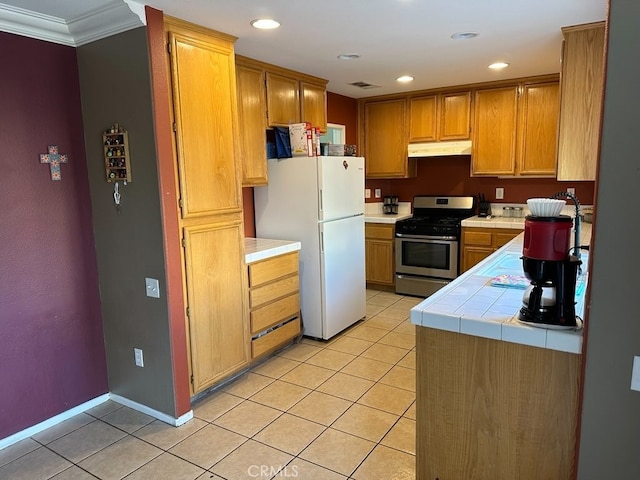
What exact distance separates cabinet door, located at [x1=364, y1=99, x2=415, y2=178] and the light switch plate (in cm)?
419

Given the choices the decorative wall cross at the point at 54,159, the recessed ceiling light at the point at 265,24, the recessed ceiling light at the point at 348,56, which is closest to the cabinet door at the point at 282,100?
the recessed ceiling light at the point at 348,56

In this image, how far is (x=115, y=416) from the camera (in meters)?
2.72

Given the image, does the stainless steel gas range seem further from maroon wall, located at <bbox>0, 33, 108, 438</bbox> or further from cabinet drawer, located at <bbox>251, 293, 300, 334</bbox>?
maroon wall, located at <bbox>0, 33, 108, 438</bbox>

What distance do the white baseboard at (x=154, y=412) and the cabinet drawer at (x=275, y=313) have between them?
2.55 feet

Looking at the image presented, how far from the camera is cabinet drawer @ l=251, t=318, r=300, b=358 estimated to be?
325 centimetres

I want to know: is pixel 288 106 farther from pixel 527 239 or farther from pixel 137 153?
pixel 527 239

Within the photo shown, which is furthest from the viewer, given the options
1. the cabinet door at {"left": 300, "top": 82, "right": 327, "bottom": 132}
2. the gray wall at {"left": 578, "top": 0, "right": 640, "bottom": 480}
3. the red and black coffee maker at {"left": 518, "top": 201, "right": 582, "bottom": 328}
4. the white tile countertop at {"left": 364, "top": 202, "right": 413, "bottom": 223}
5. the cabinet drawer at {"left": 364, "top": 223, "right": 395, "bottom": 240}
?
the white tile countertop at {"left": 364, "top": 202, "right": 413, "bottom": 223}

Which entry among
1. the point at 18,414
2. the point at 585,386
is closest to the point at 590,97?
the point at 585,386

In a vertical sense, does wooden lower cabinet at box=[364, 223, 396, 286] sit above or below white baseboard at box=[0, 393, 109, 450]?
above

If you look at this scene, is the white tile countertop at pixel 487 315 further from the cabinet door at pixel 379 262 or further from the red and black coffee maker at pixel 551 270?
the cabinet door at pixel 379 262

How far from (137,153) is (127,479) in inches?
66.9

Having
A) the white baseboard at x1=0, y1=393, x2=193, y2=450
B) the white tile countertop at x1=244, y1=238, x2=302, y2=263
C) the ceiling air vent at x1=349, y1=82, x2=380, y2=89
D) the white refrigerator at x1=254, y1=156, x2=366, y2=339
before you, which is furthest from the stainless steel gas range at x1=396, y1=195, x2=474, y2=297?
the white baseboard at x1=0, y1=393, x2=193, y2=450

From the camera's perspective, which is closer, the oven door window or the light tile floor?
the light tile floor

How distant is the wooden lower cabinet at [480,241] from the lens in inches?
177
